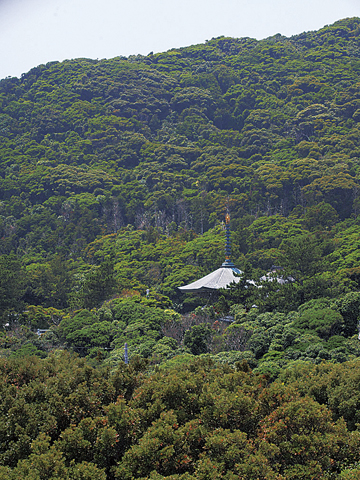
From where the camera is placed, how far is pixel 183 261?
173ft

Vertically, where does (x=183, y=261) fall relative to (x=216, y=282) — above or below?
below

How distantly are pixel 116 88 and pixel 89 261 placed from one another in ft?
157

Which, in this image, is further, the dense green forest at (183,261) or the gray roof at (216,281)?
the gray roof at (216,281)

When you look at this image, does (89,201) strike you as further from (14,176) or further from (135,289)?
(135,289)

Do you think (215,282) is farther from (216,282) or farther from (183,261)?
(183,261)

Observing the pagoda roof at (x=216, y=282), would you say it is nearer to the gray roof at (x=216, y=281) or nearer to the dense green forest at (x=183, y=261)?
the gray roof at (x=216, y=281)

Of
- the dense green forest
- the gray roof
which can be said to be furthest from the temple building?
the dense green forest

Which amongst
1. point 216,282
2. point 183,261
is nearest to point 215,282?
point 216,282

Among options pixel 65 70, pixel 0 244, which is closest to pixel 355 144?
pixel 0 244

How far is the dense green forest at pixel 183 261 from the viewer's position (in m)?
12.9

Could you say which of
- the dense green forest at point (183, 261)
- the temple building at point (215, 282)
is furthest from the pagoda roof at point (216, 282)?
the dense green forest at point (183, 261)

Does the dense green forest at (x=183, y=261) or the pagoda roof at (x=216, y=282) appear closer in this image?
the dense green forest at (x=183, y=261)

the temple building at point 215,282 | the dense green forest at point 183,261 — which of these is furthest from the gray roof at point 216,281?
the dense green forest at point 183,261

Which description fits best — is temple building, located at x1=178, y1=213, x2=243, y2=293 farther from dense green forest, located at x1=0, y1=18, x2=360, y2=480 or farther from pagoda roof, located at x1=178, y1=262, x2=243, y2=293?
dense green forest, located at x1=0, y1=18, x2=360, y2=480
